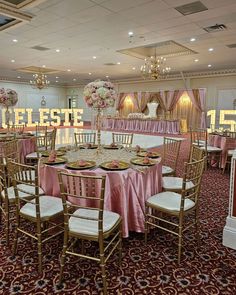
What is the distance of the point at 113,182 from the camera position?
2.62 meters

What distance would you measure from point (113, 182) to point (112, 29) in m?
5.27

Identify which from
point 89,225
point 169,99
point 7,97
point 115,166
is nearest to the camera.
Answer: point 89,225

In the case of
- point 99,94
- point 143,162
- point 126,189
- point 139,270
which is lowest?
point 139,270

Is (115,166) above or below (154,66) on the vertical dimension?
below

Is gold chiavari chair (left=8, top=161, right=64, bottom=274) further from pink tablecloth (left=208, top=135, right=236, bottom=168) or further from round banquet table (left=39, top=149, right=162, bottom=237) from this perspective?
pink tablecloth (left=208, top=135, right=236, bottom=168)

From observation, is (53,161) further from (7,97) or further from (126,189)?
(7,97)

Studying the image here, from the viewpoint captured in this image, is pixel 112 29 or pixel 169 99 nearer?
pixel 112 29

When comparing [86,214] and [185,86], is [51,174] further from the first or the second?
[185,86]

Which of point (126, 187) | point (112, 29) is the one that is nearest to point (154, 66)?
point (112, 29)

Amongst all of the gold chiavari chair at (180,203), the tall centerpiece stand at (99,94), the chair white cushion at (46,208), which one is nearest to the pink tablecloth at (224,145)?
the gold chiavari chair at (180,203)

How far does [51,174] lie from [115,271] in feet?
4.21

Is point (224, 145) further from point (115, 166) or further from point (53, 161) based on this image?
point (53, 161)

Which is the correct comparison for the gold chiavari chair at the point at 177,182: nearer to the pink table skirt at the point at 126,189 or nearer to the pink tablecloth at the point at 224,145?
the pink table skirt at the point at 126,189

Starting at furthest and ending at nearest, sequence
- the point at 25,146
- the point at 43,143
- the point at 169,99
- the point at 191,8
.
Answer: the point at 169,99
the point at 43,143
the point at 25,146
the point at 191,8
